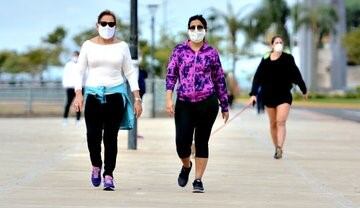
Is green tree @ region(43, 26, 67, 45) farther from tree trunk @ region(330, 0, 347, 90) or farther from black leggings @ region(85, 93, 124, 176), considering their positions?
black leggings @ region(85, 93, 124, 176)

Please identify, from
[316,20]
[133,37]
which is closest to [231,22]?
[316,20]

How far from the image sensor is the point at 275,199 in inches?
380

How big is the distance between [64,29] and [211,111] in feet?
308

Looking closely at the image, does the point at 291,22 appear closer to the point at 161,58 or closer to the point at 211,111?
the point at 161,58

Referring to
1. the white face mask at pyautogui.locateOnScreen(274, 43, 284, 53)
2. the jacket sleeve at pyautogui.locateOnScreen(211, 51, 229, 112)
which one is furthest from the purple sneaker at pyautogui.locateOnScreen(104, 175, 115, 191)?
the white face mask at pyautogui.locateOnScreen(274, 43, 284, 53)

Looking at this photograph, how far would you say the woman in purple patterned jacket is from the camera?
10.1 meters

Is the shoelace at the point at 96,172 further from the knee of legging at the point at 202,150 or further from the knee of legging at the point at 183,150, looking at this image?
the knee of legging at the point at 202,150

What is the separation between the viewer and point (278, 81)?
15.2 meters

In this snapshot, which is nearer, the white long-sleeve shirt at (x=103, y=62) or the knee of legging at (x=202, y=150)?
the white long-sleeve shirt at (x=103, y=62)

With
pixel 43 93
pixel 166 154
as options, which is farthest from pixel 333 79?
pixel 166 154

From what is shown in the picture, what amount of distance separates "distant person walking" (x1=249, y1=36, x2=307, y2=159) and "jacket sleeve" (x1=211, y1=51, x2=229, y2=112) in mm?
4646

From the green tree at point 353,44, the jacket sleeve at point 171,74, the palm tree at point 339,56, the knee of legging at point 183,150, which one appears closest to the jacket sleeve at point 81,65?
the jacket sleeve at point 171,74

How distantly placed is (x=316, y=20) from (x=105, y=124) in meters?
76.4

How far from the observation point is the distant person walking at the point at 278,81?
15055 mm
